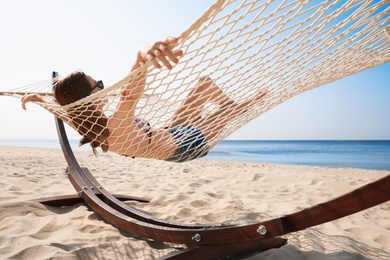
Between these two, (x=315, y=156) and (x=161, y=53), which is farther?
(x=315, y=156)

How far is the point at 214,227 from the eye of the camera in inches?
34.9

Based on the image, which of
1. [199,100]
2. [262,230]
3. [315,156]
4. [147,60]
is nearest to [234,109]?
[199,100]

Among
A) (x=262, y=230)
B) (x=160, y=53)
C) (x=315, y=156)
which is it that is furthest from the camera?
(x=315, y=156)

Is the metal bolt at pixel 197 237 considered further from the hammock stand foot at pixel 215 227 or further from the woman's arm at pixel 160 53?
the woman's arm at pixel 160 53

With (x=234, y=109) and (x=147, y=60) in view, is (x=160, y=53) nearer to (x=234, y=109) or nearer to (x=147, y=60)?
(x=147, y=60)

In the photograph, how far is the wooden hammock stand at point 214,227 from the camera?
565mm

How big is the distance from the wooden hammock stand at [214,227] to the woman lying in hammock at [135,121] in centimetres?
27

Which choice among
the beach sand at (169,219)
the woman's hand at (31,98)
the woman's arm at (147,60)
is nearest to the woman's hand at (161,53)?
the woman's arm at (147,60)

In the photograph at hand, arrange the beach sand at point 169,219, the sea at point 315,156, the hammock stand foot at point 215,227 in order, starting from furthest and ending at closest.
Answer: the sea at point 315,156 → the beach sand at point 169,219 → the hammock stand foot at point 215,227

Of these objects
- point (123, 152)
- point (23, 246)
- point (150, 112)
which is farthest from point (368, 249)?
point (23, 246)

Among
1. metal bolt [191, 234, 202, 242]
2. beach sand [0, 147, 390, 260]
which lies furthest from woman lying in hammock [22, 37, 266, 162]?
metal bolt [191, 234, 202, 242]

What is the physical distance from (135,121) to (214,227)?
763mm

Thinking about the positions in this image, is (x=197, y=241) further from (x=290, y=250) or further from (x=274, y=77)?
(x=274, y=77)

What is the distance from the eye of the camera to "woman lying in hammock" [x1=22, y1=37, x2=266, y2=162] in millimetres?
1141
